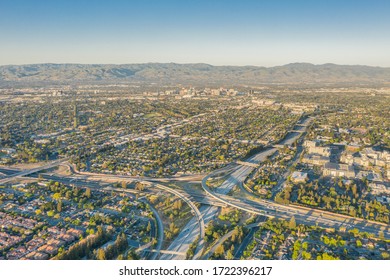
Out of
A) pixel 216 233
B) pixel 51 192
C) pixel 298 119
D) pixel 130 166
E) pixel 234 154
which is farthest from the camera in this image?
pixel 298 119

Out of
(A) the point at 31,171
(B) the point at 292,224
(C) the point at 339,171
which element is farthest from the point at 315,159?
(A) the point at 31,171

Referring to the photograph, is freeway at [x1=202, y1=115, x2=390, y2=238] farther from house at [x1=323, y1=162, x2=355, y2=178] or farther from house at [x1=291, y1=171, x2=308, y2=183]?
house at [x1=323, y1=162, x2=355, y2=178]

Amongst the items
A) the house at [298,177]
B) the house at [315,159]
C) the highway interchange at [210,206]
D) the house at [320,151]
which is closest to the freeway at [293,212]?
the highway interchange at [210,206]

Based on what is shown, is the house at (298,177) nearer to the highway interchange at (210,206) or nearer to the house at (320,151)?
the highway interchange at (210,206)

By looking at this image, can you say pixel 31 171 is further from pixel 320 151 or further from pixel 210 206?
pixel 320 151

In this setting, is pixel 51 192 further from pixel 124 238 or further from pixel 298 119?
pixel 298 119

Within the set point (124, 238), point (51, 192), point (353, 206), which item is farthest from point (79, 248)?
point (353, 206)
